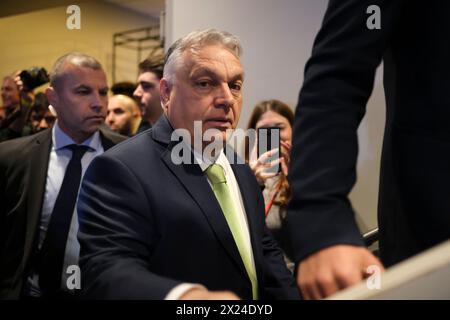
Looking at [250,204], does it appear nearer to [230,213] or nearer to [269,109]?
[230,213]

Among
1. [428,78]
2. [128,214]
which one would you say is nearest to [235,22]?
[128,214]

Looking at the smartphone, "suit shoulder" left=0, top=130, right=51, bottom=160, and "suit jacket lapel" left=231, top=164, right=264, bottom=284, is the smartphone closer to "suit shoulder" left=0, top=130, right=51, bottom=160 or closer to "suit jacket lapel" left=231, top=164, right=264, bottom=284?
"suit jacket lapel" left=231, top=164, right=264, bottom=284

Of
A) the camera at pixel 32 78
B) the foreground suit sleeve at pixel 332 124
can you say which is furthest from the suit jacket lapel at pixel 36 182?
the foreground suit sleeve at pixel 332 124

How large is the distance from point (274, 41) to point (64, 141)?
789 mm

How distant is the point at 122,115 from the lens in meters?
2.71

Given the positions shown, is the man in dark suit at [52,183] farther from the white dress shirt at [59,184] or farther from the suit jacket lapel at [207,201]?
the suit jacket lapel at [207,201]

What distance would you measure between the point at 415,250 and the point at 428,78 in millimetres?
193

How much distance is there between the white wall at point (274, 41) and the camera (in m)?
1.66

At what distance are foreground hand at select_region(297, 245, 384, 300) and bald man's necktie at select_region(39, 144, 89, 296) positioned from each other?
103 centimetres

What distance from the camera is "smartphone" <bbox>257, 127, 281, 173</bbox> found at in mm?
1351

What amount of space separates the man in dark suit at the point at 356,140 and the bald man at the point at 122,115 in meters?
2.18

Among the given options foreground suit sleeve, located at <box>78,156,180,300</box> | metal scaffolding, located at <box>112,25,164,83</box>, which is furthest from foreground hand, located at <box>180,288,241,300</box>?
metal scaffolding, located at <box>112,25,164,83</box>
